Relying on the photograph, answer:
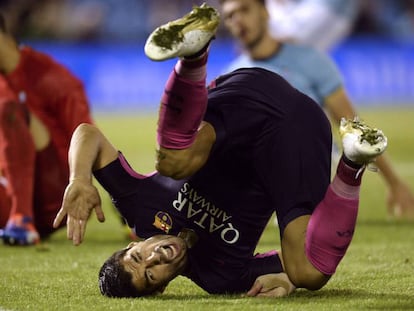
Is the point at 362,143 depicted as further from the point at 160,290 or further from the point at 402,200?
the point at 402,200

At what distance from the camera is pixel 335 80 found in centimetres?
759

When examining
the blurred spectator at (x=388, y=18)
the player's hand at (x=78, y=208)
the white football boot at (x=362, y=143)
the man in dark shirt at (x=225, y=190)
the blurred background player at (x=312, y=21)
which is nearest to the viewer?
the white football boot at (x=362, y=143)

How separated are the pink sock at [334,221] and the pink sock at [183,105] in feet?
2.02

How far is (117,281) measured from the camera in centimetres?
450

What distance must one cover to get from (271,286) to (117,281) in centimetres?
66

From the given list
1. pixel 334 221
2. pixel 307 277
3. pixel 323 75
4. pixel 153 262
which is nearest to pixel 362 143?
pixel 334 221

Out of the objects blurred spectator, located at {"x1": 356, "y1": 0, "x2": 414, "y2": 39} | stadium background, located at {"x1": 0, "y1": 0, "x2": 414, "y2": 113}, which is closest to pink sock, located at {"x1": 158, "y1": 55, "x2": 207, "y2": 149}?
stadium background, located at {"x1": 0, "y1": 0, "x2": 414, "y2": 113}

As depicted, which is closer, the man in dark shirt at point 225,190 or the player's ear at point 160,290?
the man in dark shirt at point 225,190

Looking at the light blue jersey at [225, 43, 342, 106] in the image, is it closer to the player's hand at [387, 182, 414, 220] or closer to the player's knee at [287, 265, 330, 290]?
the player's hand at [387, 182, 414, 220]

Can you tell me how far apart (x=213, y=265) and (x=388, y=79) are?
13.7 meters

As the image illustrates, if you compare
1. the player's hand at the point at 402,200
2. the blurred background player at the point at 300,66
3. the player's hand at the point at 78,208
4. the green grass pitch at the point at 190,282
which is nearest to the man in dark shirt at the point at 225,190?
the player's hand at the point at 78,208

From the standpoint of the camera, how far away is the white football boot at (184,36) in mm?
4136

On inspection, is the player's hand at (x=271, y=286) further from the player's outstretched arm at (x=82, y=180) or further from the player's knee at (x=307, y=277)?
the player's outstretched arm at (x=82, y=180)

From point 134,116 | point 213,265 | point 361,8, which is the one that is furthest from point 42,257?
point 361,8
